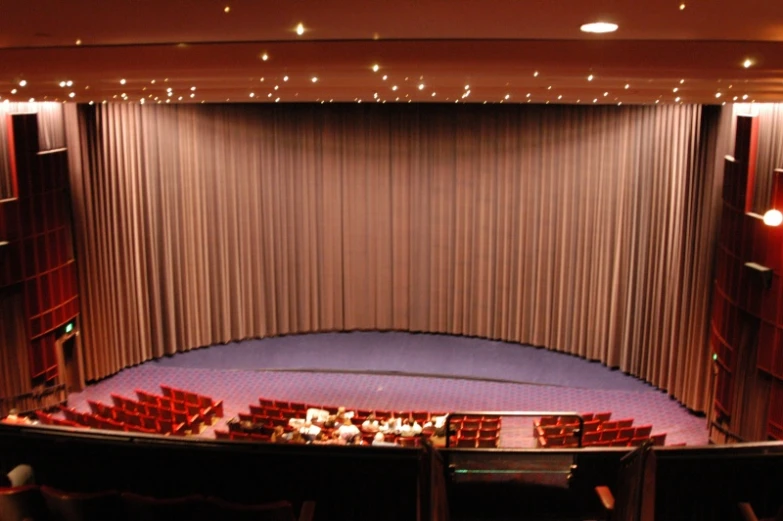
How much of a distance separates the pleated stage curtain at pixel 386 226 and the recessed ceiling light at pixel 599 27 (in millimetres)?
9275

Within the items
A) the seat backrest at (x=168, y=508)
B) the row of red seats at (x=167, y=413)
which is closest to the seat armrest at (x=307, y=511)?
the seat backrest at (x=168, y=508)

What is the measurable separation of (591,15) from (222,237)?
1335 cm

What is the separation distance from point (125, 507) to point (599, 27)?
139 inches

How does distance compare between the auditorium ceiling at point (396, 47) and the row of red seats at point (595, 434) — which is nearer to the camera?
the auditorium ceiling at point (396, 47)

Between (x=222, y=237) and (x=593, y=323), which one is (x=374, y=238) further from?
(x=593, y=323)

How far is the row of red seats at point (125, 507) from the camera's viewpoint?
3895 mm

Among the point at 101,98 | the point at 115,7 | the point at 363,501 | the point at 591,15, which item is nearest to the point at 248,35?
the point at 115,7

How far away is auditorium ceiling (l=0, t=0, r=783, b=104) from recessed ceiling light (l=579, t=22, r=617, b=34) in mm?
60

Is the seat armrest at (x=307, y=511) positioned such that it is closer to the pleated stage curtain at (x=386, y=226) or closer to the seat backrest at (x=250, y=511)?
the seat backrest at (x=250, y=511)

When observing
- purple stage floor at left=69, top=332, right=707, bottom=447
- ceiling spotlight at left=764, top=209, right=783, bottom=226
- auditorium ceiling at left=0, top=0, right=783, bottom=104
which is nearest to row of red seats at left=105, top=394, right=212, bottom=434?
purple stage floor at left=69, top=332, right=707, bottom=447

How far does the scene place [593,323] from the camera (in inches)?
617

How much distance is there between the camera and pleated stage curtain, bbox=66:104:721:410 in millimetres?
14281

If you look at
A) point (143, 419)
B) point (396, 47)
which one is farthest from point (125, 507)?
point (143, 419)

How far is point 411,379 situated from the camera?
14875 mm
